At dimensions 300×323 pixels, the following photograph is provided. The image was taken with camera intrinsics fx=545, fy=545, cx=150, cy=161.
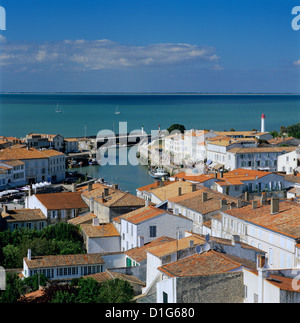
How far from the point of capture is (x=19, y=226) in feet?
54.2

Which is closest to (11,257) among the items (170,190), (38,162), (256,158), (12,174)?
(170,190)

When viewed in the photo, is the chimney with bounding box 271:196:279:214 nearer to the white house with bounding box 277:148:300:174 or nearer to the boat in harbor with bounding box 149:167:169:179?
the white house with bounding box 277:148:300:174

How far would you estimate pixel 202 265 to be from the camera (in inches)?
324

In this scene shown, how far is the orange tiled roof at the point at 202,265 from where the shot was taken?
794 centimetres

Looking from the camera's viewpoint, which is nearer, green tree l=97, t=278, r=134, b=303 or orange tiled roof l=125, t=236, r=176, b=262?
green tree l=97, t=278, r=134, b=303

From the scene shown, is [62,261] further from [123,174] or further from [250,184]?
[123,174]

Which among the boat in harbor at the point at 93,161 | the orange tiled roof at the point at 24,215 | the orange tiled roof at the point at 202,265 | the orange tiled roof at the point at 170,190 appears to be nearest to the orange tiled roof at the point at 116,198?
the orange tiled roof at the point at 24,215

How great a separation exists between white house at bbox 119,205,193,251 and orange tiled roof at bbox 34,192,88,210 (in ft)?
12.8

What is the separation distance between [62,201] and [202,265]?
10525 mm

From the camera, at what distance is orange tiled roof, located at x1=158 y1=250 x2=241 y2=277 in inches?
313

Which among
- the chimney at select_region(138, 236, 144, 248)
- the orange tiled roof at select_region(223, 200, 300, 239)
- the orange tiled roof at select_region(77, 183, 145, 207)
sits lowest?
the chimney at select_region(138, 236, 144, 248)

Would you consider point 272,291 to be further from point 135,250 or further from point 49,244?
point 49,244

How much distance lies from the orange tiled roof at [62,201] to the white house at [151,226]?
390 centimetres

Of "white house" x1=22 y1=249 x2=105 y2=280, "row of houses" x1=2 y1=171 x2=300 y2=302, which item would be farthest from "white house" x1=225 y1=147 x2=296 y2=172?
"white house" x1=22 y1=249 x2=105 y2=280
